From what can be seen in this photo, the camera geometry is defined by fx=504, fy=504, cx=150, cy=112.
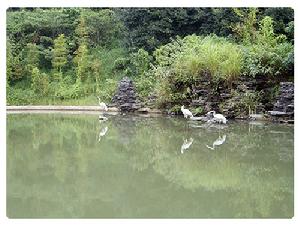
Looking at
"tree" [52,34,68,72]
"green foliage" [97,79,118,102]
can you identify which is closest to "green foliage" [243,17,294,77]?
"green foliage" [97,79,118,102]

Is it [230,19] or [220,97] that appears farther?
[230,19]

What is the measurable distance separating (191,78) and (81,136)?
353 centimetres

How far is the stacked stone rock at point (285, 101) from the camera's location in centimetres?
862

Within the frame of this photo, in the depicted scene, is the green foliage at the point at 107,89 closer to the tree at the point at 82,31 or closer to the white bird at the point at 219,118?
the tree at the point at 82,31

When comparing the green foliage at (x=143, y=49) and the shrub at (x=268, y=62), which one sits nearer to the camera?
the shrub at (x=268, y=62)

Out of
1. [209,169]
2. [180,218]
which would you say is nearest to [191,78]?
[209,169]

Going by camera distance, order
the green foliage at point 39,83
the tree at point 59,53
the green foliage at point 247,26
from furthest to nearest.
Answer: the tree at point 59,53 → the green foliage at point 39,83 → the green foliage at point 247,26

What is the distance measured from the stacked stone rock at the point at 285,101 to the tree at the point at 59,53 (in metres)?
8.80

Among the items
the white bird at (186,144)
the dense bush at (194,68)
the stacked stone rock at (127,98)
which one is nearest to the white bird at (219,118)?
the dense bush at (194,68)

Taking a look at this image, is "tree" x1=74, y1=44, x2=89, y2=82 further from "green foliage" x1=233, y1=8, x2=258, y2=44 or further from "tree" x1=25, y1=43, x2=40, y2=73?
"green foliage" x1=233, y1=8, x2=258, y2=44

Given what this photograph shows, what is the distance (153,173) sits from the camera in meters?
4.75

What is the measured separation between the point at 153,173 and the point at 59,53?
11888 mm

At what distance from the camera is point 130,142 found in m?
6.91

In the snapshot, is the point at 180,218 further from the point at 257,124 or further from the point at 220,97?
the point at 220,97
